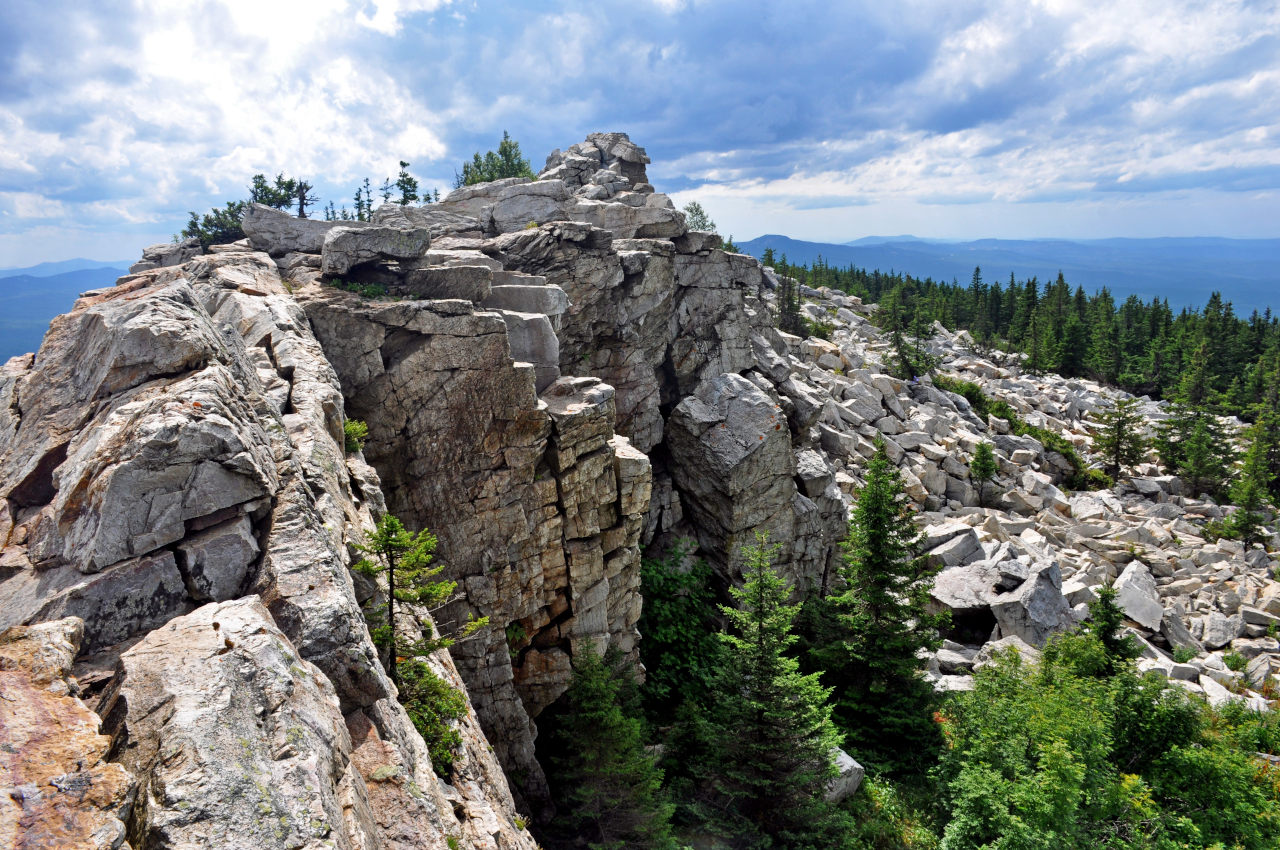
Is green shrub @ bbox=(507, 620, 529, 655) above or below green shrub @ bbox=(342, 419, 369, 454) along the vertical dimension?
below

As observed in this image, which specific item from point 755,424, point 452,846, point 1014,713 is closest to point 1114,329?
point 755,424

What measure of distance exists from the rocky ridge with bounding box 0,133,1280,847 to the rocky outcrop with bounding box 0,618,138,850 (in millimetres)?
77

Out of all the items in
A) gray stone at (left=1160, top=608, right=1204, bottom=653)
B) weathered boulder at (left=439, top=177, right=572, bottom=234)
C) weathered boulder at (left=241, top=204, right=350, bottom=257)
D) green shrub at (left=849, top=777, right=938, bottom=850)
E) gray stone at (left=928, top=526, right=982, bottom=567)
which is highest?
weathered boulder at (left=439, top=177, right=572, bottom=234)

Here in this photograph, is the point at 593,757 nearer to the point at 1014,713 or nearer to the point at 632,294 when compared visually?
the point at 1014,713

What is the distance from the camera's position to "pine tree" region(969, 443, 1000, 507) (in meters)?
45.7

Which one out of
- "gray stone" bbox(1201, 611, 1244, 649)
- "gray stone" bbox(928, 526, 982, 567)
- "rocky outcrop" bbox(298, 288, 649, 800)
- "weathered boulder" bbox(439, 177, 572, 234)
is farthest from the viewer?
"gray stone" bbox(1201, 611, 1244, 649)

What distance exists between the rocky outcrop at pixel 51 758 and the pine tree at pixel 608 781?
12899 millimetres

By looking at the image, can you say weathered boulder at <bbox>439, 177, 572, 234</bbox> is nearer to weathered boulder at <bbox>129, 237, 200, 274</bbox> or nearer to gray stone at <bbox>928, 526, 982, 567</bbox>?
weathered boulder at <bbox>129, 237, 200, 274</bbox>

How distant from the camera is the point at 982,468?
45.7 meters

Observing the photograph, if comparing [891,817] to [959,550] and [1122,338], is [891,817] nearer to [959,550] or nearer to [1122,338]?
[959,550]

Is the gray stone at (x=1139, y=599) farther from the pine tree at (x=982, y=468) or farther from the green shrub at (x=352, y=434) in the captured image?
the green shrub at (x=352, y=434)

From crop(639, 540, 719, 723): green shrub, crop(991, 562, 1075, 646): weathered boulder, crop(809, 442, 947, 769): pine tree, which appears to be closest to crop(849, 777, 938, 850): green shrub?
crop(809, 442, 947, 769): pine tree

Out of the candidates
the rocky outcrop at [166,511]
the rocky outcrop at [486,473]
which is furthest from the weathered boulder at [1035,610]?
the rocky outcrop at [166,511]

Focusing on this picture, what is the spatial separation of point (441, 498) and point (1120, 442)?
6178 centimetres
